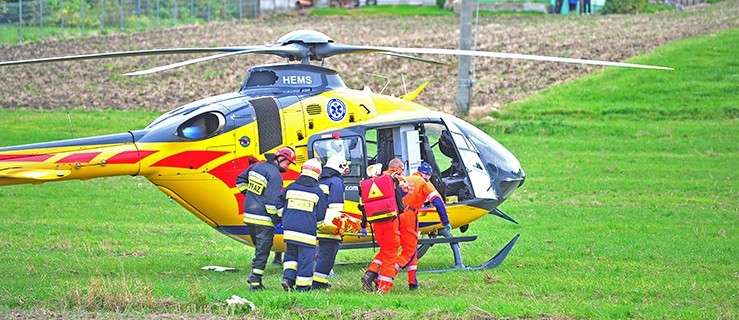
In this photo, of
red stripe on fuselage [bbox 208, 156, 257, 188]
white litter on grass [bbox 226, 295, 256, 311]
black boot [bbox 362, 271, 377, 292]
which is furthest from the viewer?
red stripe on fuselage [bbox 208, 156, 257, 188]

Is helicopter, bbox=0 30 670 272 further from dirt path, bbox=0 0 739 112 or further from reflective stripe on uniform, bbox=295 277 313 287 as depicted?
dirt path, bbox=0 0 739 112

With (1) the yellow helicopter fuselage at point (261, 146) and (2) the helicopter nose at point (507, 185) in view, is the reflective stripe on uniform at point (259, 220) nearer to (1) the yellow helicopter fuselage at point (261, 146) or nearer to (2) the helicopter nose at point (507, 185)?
(1) the yellow helicopter fuselage at point (261, 146)

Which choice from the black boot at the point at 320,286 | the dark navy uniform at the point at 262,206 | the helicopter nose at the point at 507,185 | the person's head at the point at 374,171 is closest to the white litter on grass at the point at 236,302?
the dark navy uniform at the point at 262,206

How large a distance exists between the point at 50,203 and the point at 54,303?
11.4 meters

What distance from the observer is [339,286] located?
14.7m

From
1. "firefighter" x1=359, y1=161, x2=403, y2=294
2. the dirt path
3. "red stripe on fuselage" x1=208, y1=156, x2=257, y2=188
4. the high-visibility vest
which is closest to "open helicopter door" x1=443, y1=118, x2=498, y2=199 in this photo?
"firefighter" x1=359, y1=161, x2=403, y2=294

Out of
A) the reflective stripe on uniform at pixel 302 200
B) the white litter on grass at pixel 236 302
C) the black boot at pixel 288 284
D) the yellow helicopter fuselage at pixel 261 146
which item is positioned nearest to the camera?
the white litter on grass at pixel 236 302

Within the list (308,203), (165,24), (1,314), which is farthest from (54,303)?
(165,24)

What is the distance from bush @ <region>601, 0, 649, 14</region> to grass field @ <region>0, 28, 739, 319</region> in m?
32.4

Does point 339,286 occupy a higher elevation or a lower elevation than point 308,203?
lower

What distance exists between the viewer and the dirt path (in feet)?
138

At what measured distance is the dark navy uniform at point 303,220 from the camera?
13.6m

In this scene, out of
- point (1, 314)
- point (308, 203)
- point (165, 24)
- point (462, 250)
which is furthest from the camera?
point (165, 24)

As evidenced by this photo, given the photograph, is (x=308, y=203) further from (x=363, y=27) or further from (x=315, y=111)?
(x=363, y=27)
